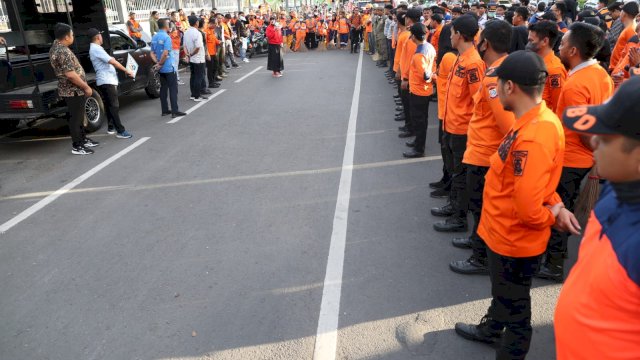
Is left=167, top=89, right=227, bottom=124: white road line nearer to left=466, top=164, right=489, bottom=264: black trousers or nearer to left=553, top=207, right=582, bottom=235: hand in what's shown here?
left=466, top=164, right=489, bottom=264: black trousers

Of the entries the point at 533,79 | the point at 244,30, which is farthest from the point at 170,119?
the point at 244,30

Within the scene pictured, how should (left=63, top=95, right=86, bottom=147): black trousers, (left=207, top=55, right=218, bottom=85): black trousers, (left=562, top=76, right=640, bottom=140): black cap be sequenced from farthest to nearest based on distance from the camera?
(left=207, top=55, right=218, bottom=85): black trousers < (left=63, top=95, right=86, bottom=147): black trousers < (left=562, top=76, right=640, bottom=140): black cap

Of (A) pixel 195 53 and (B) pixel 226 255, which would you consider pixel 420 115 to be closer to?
(B) pixel 226 255

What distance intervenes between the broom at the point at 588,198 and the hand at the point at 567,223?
57.3 inches

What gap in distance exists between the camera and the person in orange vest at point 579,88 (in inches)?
135

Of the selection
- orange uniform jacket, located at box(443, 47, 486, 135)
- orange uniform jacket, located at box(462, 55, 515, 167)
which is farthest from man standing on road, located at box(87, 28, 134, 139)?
orange uniform jacket, located at box(462, 55, 515, 167)

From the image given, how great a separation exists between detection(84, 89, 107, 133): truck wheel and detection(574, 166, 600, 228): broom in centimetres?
791

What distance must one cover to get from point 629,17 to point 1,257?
8.29 m

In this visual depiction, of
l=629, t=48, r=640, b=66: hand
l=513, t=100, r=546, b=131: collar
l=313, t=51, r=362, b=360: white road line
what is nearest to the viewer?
l=513, t=100, r=546, b=131: collar

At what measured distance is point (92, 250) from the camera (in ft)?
14.7

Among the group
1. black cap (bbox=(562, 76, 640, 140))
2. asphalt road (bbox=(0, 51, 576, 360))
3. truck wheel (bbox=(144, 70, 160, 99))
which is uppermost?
black cap (bbox=(562, 76, 640, 140))

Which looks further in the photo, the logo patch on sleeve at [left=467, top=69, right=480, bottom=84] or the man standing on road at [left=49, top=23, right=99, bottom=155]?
the man standing on road at [left=49, top=23, right=99, bottom=155]

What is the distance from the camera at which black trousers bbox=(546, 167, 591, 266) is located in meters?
3.68

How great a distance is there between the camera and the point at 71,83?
7.23 m
